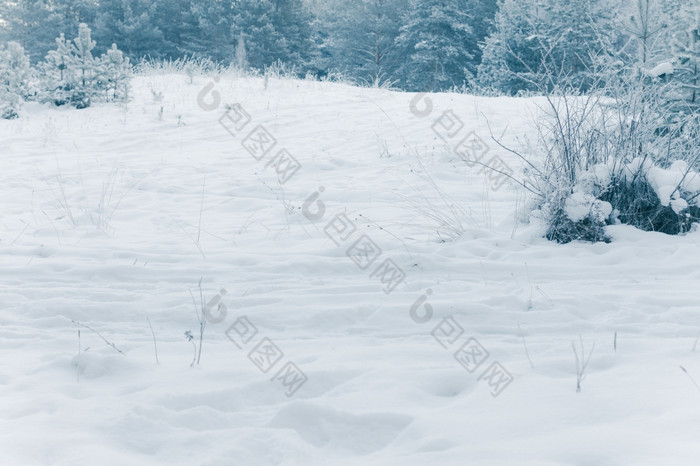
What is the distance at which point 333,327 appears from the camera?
2.93 m

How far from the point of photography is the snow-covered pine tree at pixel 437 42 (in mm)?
25328

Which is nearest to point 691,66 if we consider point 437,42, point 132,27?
point 437,42

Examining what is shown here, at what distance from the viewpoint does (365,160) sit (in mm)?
6707

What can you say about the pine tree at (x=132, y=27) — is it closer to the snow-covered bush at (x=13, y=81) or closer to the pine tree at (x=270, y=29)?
the pine tree at (x=270, y=29)

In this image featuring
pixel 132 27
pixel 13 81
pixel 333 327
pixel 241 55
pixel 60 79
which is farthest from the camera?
pixel 132 27

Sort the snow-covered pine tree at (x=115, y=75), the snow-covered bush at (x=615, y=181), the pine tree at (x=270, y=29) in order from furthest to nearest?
1. the pine tree at (x=270, y=29)
2. the snow-covered pine tree at (x=115, y=75)
3. the snow-covered bush at (x=615, y=181)

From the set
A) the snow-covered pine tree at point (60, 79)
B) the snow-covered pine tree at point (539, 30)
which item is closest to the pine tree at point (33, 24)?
the snow-covered pine tree at point (60, 79)

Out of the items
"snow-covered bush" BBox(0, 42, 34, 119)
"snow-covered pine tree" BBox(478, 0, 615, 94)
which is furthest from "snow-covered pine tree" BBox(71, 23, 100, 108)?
"snow-covered pine tree" BBox(478, 0, 615, 94)

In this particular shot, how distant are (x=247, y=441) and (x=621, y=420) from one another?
1316 mm

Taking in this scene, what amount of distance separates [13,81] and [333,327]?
33.3 feet

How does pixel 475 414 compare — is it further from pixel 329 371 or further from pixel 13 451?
pixel 13 451

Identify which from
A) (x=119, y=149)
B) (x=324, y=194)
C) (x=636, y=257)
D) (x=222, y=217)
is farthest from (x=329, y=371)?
(x=119, y=149)

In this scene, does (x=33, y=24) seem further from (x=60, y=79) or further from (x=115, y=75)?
(x=115, y=75)

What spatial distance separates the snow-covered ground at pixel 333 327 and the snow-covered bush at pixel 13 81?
4.88m
